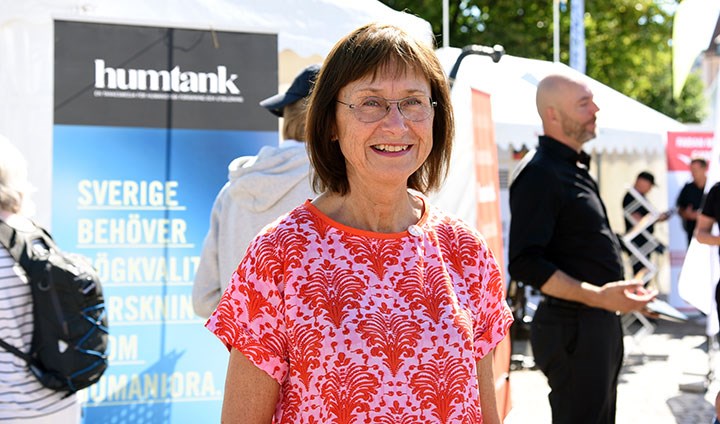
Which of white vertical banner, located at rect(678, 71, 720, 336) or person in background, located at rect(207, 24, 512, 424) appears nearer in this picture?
person in background, located at rect(207, 24, 512, 424)

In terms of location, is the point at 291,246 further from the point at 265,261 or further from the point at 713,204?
the point at 713,204

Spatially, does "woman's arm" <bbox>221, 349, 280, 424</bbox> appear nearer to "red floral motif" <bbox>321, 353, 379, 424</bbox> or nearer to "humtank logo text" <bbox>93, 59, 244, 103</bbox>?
"red floral motif" <bbox>321, 353, 379, 424</bbox>

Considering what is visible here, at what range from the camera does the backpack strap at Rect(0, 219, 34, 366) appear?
327 centimetres

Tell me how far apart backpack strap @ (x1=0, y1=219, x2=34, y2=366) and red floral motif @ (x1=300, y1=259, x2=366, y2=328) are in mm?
1926

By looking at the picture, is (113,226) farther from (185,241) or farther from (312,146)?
(312,146)

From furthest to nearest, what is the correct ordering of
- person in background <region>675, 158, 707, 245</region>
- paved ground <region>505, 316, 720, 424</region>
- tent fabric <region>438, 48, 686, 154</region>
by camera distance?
person in background <region>675, 158, 707, 245</region> < paved ground <region>505, 316, 720, 424</region> < tent fabric <region>438, 48, 686, 154</region>

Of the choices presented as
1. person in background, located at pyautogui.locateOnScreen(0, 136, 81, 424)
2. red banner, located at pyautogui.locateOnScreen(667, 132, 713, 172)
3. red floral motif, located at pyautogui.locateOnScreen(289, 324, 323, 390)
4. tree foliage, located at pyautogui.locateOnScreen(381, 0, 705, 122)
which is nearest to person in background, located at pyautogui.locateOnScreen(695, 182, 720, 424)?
person in background, located at pyautogui.locateOnScreen(0, 136, 81, 424)

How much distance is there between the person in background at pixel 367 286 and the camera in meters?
1.71

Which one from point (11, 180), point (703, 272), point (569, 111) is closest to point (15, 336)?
point (11, 180)

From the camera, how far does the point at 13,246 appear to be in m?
3.29

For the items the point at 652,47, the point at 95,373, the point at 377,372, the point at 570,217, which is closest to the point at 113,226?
the point at 95,373

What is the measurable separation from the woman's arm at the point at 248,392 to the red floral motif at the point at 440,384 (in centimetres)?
27

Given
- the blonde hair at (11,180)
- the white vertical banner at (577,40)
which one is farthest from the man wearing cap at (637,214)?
the blonde hair at (11,180)

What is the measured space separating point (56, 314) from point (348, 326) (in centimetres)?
197
